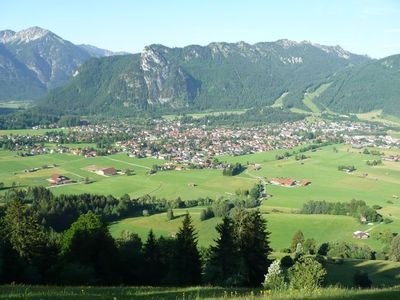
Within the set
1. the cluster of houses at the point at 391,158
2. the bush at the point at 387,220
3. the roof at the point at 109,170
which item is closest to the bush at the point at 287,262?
the bush at the point at 387,220

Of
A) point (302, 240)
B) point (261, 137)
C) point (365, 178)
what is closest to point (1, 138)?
point (261, 137)

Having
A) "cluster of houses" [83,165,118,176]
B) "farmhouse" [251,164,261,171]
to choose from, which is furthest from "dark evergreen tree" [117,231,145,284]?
"farmhouse" [251,164,261,171]

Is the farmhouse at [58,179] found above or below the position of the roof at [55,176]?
below

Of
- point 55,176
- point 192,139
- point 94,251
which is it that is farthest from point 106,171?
point 94,251

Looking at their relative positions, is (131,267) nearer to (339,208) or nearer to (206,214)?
(206,214)

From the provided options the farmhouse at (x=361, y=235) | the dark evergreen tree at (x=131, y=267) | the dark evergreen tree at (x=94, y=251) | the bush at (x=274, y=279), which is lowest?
the farmhouse at (x=361, y=235)

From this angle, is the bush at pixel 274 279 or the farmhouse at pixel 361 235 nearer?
the bush at pixel 274 279

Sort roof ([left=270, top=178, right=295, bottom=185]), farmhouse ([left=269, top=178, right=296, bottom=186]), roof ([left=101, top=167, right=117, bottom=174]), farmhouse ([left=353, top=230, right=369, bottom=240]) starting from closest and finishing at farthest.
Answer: farmhouse ([left=353, top=230, right=369, bottom=240]) → farmhouse ([left=269, top=178, right=296, bottom=186]) → roof ([left=270, top=178, right=295, bottom=185]) → roof ([left=101, top=167, right=117, bottom=174])

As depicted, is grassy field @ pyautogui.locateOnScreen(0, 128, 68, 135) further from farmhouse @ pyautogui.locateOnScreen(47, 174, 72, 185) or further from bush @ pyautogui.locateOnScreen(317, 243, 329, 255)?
bush @ pyautogui.locateOnScreen(317, 243, 329, 255)

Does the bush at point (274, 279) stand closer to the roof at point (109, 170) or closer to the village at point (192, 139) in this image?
the roof at point (109, 170)
